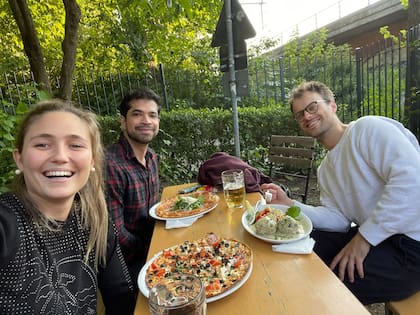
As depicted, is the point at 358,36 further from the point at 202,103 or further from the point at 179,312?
the point at 179,312

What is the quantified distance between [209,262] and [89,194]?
699 millimetres

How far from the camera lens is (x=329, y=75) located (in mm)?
6730

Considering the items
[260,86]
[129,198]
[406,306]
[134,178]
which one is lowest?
[406,306]

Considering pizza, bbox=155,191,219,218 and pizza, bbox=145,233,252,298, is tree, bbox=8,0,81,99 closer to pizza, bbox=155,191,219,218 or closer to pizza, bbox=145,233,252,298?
pizza, bbox=155,191,219,218

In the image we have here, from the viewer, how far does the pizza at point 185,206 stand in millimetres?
1806

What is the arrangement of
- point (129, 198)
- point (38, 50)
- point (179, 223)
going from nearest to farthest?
point (179, 223) → point (129, 198) → point (38, 50)

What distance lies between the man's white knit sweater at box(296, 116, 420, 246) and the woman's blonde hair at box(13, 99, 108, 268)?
123 cm

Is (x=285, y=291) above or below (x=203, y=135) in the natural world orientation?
below

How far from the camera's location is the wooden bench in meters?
1.38

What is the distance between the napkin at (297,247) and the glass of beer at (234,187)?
0.57 m

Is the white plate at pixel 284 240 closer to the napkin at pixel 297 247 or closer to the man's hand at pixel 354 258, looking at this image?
the napkin at pixel 297 247

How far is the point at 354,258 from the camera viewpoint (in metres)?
1.59

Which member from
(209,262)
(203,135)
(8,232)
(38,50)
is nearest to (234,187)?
(209,262)

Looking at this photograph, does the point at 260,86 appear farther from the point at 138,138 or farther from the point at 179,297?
the point at 179,297
